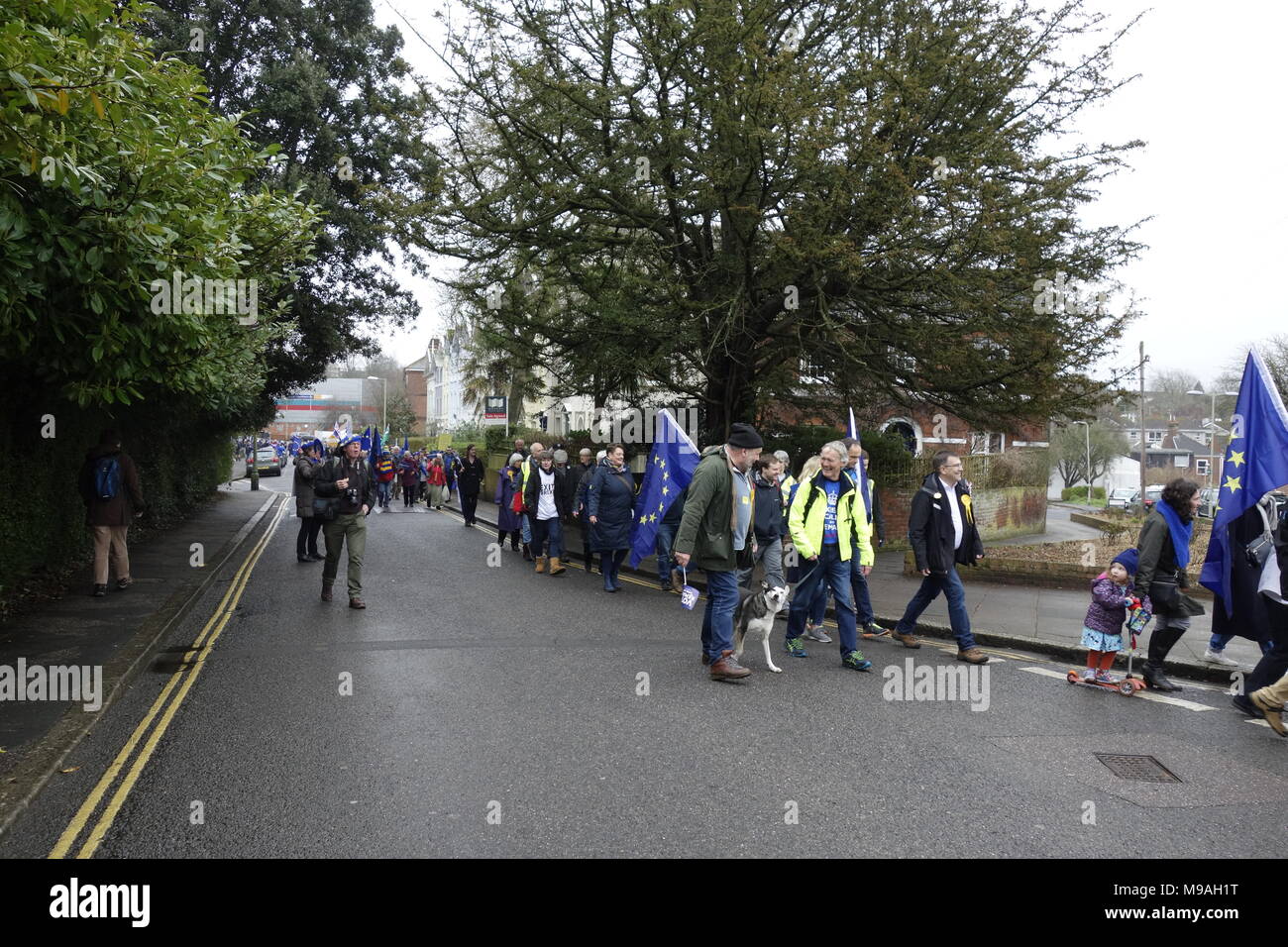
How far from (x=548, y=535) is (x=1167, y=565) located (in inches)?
333

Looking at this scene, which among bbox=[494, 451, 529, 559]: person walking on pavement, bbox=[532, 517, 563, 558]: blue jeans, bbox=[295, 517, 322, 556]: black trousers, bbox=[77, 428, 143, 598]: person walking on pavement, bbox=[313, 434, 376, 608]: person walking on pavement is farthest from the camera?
bbox=[494, 451, 529, 559]: person walking on pavement

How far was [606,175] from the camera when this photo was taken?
12836 millimetres

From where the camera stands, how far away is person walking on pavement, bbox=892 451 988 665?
7.77m

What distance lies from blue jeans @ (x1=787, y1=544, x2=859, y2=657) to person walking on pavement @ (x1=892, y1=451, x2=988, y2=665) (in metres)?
0.70

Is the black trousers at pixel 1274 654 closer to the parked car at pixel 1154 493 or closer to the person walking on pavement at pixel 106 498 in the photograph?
the parked car at pixel 1154 493

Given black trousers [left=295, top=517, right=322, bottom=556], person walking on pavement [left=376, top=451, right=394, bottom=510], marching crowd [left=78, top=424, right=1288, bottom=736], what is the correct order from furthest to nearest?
1. person walking on pavement [left=376, top=451, right=394, bottom=510]
2. black trousers [left=295, top=517, right=322, bottom=556]
3. marching crowd [left=78, top=424, right=1288, bottom=736]

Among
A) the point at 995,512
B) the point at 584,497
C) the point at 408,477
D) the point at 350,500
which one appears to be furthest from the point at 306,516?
the point at 995,512

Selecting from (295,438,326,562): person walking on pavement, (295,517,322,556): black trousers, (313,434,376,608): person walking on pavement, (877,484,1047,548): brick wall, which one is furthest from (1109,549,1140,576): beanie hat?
(295,517,322,556): black trousers

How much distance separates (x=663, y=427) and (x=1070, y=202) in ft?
24.6

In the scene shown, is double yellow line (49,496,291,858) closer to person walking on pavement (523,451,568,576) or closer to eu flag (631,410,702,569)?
person walking on pavement (523,451,568,576)

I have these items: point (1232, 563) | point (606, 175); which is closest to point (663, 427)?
point (606, 175)

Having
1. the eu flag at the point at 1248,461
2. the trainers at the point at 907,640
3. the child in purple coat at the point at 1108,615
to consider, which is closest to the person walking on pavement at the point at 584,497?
the trainers at the point at 907,640

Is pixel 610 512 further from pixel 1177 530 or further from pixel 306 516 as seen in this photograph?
pixel 1177 530
